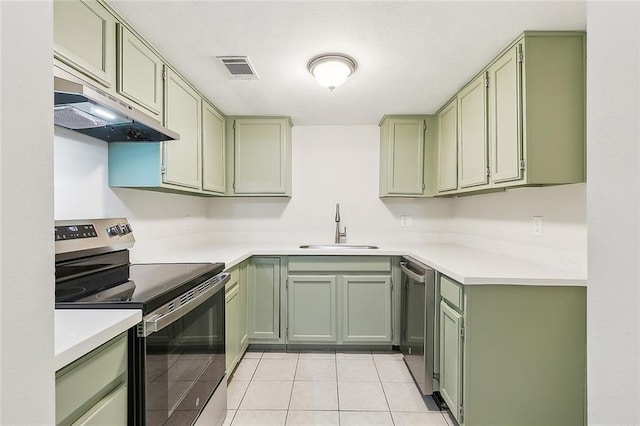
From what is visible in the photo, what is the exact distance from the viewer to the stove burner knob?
5.19 ft

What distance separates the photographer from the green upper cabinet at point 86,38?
1121 mm

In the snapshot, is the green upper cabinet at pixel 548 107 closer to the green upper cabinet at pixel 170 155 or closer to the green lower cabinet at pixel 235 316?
the green lower cabinet at pixel 235 316

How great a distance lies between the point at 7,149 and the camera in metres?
0.42

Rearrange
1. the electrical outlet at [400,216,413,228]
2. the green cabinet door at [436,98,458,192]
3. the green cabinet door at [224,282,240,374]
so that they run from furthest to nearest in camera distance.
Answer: the electrical outlet at [400,216,413,228]
the green cabinet door at [436,98,458,192]
the green cabinet door at [224,282,240,374]

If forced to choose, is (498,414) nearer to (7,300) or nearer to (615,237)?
A: (615,237)

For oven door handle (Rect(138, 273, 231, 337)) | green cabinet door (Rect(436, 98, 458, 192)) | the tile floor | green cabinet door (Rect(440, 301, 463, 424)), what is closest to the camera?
oven door handle (Rect(138, 273, 231, 337))

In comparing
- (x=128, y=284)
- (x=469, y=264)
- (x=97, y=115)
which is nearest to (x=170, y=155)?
(x=97, y=115)

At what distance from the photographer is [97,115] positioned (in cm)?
128

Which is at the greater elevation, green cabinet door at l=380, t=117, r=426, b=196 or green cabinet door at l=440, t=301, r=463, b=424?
green cabinet door at l=380, t=117, r=426, b=196

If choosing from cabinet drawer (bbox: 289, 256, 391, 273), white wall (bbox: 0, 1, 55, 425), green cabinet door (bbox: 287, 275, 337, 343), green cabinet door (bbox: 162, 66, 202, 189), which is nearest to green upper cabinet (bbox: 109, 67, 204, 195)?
green cabinet door (bbox: 162, 66, 202, 189)

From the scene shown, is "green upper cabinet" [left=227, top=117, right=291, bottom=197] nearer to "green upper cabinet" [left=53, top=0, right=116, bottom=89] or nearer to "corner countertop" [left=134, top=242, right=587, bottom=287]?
"corner countertop" [left=134, top=242, right=587, bottom=287]

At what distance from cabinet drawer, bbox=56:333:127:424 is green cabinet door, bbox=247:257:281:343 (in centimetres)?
157

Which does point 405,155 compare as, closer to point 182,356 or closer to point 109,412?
point 182,356

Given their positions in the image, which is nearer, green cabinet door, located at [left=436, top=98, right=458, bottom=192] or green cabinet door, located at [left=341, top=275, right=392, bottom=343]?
green cabinet door, located at [left=436, top=98, right=458, bottom=192]
